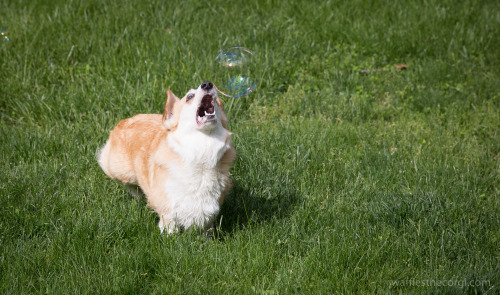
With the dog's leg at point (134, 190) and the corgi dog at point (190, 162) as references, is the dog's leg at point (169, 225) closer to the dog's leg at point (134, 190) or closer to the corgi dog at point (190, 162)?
the corgi dog at point (190, 162)

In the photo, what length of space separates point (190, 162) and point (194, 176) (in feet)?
0.37

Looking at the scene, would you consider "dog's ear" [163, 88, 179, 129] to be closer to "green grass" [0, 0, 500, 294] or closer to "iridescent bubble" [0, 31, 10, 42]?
"green grass" [0, 0, 500, 294]

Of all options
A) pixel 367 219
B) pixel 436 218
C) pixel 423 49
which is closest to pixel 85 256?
pixel 367 219

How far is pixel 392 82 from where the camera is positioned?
6.50 meters

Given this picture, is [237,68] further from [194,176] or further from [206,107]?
[194,176]

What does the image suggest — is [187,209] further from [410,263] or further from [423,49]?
[423,49]

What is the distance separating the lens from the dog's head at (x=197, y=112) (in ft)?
12.1

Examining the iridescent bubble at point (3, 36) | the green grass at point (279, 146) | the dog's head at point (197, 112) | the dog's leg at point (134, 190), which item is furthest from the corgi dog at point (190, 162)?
the iridescent bubble at point (3, 36)

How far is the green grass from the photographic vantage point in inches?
143

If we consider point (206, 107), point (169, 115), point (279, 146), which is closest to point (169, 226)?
point (169, 115)

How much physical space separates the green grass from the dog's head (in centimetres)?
84

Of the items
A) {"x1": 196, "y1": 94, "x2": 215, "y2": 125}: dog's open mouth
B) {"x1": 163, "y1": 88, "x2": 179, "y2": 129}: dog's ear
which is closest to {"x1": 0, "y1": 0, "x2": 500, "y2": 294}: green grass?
{"x1": 163, "y1": 88, "x2": 179, "y2": 129}: dog's ear

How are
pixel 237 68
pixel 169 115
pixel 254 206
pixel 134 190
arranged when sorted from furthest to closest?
pixel 237 68, pixel 134 190, pixel 254 206, pixel 169 115

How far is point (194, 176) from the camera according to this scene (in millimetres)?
3803
